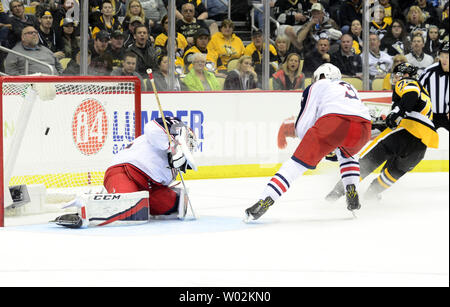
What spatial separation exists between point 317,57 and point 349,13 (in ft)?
1.84

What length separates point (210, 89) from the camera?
8562mm

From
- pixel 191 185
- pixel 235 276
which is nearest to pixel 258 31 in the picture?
pixel 191 185

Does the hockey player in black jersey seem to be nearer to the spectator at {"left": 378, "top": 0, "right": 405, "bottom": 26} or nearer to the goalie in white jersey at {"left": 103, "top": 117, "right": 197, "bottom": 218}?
the goalie in white jersey at {"left": 103, "top": 117, "right": 197, "bottom": 218}

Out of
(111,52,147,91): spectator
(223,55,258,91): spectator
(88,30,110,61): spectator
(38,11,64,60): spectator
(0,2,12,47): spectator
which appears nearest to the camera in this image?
(0,2,12,47): spectator

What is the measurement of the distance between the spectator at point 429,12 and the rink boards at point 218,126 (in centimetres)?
111

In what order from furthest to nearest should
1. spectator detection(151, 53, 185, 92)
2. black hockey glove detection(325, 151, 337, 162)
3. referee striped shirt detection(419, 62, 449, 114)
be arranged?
referee striped shirt detection(419, 62, 449, 114), spectator detection(151, 53, 185, 92), black hockey glove detection(325, 151, 337, 162)

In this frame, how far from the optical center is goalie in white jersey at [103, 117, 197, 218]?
223 inches

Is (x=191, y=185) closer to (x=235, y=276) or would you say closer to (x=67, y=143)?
(x=67, y=143)

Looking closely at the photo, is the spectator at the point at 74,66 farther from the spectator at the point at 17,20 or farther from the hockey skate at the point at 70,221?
the hockey skate at the point at 70,221

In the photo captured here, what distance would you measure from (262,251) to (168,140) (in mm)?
1146

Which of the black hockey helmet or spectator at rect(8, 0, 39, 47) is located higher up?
spectator at rect(8, 0, 39, 47)

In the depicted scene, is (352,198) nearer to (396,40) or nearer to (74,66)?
(74,66)

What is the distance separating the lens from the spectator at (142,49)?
8.16 m

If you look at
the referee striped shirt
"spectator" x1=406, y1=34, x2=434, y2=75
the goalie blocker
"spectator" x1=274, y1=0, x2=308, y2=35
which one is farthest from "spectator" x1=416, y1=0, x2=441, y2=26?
the goalie blocker
